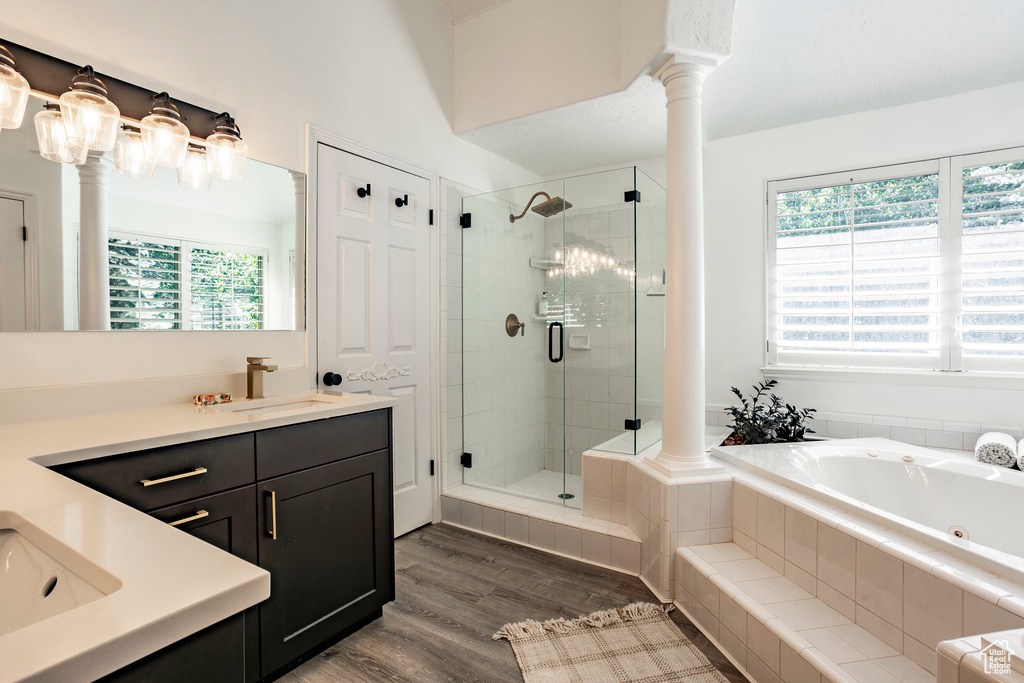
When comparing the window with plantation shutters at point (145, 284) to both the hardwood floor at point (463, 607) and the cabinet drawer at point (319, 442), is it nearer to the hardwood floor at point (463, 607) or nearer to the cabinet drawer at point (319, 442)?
the cabinet drawer at point (319, 442)

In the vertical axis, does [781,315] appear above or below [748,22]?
below

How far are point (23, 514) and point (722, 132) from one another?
12.0ft

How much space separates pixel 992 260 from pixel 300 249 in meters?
3.50

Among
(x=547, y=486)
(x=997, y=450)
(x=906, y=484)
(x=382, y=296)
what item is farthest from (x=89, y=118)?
(x=997, y=450)

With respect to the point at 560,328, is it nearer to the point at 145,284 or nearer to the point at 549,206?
the point at 549,206

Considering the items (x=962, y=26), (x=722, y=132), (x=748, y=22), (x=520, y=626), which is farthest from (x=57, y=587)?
(x=722, y=132)

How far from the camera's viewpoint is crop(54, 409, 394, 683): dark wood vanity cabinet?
1.29m

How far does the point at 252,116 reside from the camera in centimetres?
203

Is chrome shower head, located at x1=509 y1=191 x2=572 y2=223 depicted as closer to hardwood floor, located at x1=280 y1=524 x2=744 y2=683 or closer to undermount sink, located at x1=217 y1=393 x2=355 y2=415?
undermount sink, located at x1=217 y1=393 x2=355 y2=415

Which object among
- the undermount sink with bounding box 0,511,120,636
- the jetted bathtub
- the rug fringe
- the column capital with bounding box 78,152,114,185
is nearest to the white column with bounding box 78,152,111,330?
the column capital with bounding box 78,152,114,185

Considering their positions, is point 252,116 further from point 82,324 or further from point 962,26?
point 962,26

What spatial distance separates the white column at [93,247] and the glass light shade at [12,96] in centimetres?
18

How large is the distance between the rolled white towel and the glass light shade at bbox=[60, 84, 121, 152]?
3729 millimetres

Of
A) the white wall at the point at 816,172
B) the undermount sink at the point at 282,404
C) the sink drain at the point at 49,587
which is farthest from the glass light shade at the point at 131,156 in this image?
the white wall at the point at 816,172
